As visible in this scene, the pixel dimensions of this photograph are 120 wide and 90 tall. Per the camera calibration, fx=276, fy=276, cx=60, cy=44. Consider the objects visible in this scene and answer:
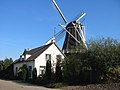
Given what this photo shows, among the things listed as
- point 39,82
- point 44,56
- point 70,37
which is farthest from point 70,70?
point 70,37

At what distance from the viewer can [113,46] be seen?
30.5 meters

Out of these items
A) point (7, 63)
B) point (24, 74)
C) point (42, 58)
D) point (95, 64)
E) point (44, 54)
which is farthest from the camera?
point (7, 63)

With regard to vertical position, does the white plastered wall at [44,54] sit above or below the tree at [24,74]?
above

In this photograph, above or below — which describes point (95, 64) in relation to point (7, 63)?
below

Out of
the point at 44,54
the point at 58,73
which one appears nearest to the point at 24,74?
the point at 44,54

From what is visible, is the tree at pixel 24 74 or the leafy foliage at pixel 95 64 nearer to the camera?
the leafy foliage at pixel 95 64

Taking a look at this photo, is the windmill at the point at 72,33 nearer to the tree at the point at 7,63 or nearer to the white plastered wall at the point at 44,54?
the white plastered wall at the point at 44,54

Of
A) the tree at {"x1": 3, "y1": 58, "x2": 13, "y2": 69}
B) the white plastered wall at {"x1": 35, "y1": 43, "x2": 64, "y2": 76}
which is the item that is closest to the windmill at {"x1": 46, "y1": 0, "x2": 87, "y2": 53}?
the white plastered wall at {"x1": 35, "y1": 43, "x2": 64, "y2": 76}

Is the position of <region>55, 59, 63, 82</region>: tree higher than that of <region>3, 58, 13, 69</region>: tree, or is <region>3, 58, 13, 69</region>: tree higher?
<region>3, 58, 13, 69</region>: tree

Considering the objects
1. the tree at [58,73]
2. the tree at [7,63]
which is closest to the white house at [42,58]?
the tree at [58,73]

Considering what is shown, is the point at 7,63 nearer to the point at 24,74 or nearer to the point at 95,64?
the point at 24,74

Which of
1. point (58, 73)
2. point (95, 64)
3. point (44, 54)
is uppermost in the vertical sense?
point (44, 54)

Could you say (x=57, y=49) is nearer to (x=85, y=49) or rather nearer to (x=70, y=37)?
(x=70, y=37)

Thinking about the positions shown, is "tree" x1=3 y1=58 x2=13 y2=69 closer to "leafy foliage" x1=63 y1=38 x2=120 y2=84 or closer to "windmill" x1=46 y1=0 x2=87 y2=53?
"windmill" x1=46 y1=0 x2=87 y2=53
